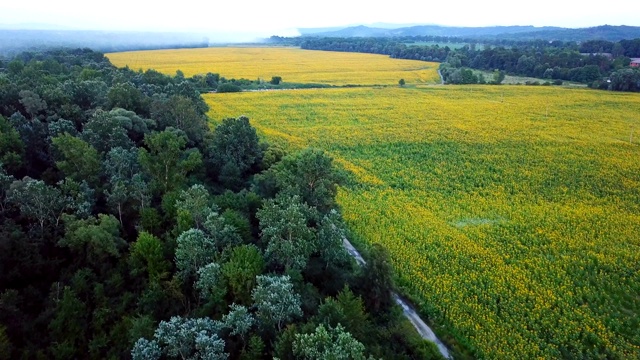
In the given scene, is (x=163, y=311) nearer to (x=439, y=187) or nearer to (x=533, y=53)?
(x=439, y=187)

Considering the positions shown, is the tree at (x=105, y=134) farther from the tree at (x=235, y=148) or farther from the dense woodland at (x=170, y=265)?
the tree at (x=235, y=148)

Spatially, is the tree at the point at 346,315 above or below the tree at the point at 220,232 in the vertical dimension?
below

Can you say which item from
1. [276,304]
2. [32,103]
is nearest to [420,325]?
[276,304]

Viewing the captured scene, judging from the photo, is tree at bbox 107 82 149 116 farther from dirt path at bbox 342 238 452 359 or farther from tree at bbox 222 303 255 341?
dirt path at bbox 342 238 452 359

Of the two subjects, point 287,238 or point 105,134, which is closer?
point 287,238

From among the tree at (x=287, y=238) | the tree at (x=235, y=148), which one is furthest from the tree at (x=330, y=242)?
the tree at (x=235, y=148)

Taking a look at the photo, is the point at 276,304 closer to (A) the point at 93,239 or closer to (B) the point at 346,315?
(B) the point at 346,315
